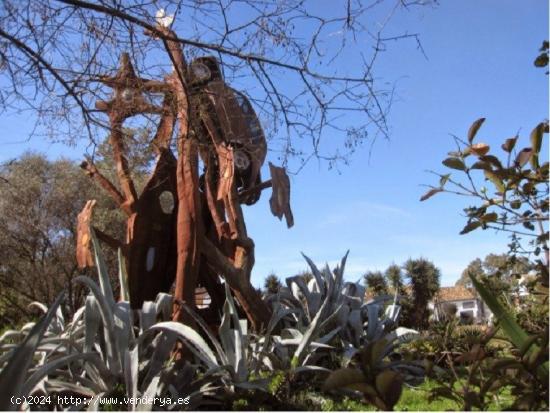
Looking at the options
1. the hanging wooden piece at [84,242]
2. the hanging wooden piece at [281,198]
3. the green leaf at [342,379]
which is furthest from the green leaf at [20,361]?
the hanging wooden piece at [84,242]

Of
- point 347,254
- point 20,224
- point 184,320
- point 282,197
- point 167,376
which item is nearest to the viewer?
point 167,376

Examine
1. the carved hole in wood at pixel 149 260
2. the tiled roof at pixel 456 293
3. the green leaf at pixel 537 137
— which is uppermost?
the tiled roof at pixel 456 293

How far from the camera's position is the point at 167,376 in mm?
4664

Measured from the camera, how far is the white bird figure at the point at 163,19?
361 cm

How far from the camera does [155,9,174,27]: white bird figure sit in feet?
11.8

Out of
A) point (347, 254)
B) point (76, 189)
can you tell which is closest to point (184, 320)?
point (347, 254)

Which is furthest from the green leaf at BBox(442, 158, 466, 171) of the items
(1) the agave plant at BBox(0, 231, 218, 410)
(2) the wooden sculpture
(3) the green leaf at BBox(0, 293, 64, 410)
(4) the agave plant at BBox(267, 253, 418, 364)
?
(4) the agave plant at BBox(267, 253, 418, 364)

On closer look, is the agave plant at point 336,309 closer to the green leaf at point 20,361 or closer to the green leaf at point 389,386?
the green leaf at point 20,361

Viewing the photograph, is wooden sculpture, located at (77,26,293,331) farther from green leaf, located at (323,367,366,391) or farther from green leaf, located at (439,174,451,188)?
green leaf, located at (323,367,366,391)

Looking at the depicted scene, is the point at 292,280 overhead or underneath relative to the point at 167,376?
overhead

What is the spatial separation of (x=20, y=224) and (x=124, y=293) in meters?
12.8

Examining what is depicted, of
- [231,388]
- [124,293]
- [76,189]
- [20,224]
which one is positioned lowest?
[231,388]

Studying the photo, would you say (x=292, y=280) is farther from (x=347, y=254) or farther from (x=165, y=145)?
(x=165, y=145)

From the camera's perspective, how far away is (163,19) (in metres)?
3.68
